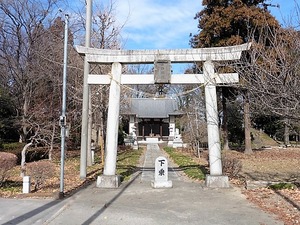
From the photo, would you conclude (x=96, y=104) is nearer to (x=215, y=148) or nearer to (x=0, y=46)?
(x=215, y=148)

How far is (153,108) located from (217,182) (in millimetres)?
39193

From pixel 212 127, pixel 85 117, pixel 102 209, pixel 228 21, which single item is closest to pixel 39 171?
pixel 102 209

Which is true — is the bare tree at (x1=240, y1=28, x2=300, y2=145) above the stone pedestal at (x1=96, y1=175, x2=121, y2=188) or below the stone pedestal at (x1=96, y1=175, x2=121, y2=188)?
above

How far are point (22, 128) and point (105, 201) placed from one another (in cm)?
1750

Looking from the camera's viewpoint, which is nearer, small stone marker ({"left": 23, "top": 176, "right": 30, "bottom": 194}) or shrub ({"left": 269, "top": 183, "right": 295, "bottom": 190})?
small stone marker ({"left": 23, "top": 176, "right": 30, "bottom": 194})

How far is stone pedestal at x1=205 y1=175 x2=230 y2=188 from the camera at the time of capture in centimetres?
1160

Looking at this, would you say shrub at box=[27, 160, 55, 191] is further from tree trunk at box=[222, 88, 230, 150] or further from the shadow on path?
tree trunk at box=[222, 88, 230, 150]

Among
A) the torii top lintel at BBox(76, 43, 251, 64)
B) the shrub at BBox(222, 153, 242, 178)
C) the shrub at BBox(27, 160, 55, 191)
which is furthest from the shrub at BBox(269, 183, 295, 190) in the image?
the shrub at BBox(27, 160, 55, 191)

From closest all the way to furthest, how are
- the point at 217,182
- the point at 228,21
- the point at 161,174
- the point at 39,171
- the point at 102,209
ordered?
the point at 102,209, the point at 39,171, the point at 217,182, the point at 161,174, the point at 228,21

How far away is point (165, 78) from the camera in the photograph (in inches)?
476

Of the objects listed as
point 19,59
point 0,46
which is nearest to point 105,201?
point 19,59

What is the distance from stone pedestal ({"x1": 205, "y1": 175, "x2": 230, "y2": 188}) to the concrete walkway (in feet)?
1.08

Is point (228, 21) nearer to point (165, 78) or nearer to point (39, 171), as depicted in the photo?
point (165, 78)

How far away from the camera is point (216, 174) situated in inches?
467
